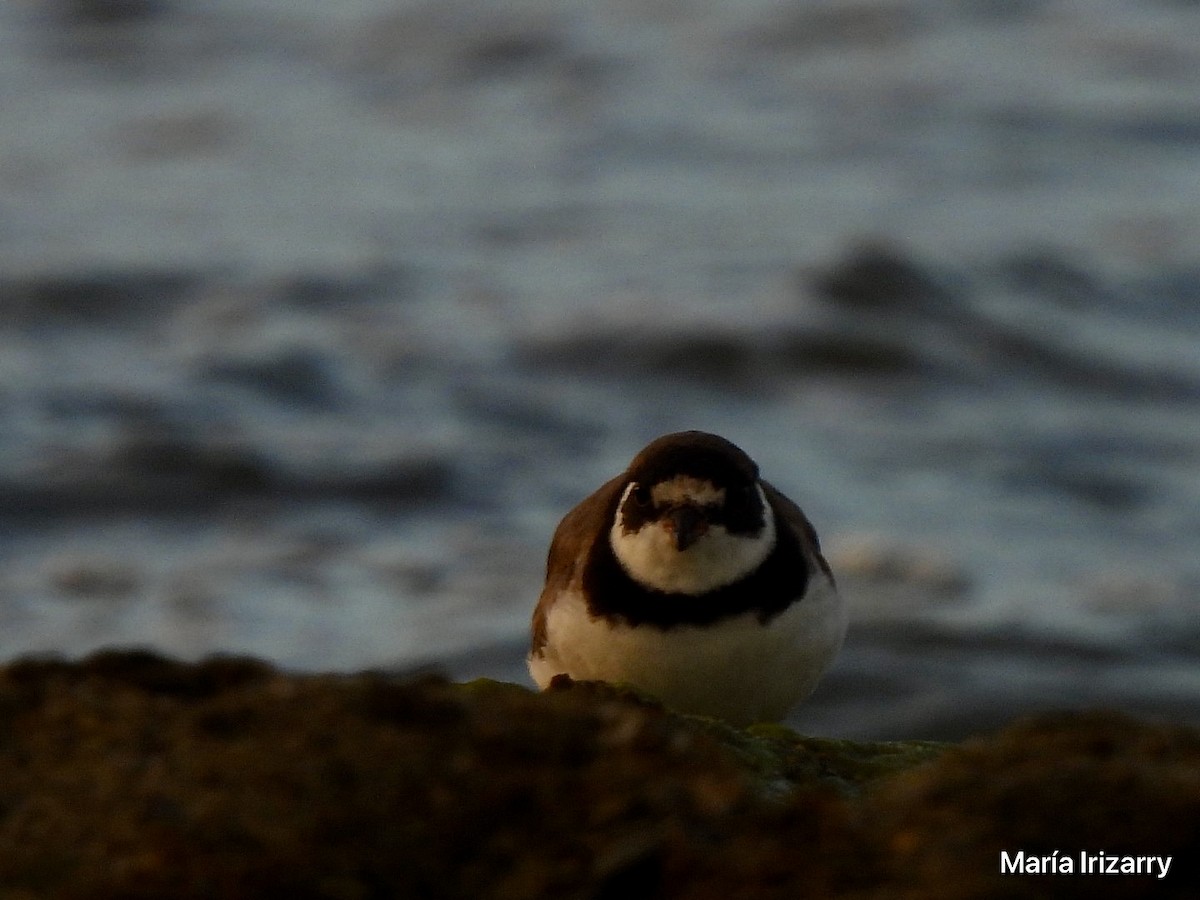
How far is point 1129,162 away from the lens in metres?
19.8

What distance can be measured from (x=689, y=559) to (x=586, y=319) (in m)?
11.3

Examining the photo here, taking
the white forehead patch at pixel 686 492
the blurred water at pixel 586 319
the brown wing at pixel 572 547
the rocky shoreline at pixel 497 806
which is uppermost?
the rocky shoreline at pixel 497 806

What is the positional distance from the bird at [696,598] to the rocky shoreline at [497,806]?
181cm

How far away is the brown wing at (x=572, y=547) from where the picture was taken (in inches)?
258

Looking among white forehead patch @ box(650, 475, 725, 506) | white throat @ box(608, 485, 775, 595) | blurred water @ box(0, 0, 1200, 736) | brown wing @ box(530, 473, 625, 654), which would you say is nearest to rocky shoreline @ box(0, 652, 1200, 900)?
white throat @ box(608, 485, 775, 595)

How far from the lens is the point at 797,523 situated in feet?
22.2

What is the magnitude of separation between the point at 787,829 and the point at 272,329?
13718 mm

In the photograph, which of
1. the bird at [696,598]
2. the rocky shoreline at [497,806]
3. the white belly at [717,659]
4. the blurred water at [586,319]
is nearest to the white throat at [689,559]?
the bird at [696,598]

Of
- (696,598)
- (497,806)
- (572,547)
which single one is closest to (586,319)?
(572,547)

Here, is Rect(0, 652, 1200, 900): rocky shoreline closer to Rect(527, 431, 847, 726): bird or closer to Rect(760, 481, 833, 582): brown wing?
Rect(527, 431, 847, 726): bird

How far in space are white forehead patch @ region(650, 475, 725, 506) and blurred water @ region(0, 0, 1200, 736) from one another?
6050 mm

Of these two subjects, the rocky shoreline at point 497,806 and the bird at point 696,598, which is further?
the bird at point 696,598

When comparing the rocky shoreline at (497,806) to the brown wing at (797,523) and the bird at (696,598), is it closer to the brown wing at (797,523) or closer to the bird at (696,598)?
the bird at (696,598)

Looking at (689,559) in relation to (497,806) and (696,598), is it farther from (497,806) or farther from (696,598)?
(497,806)
